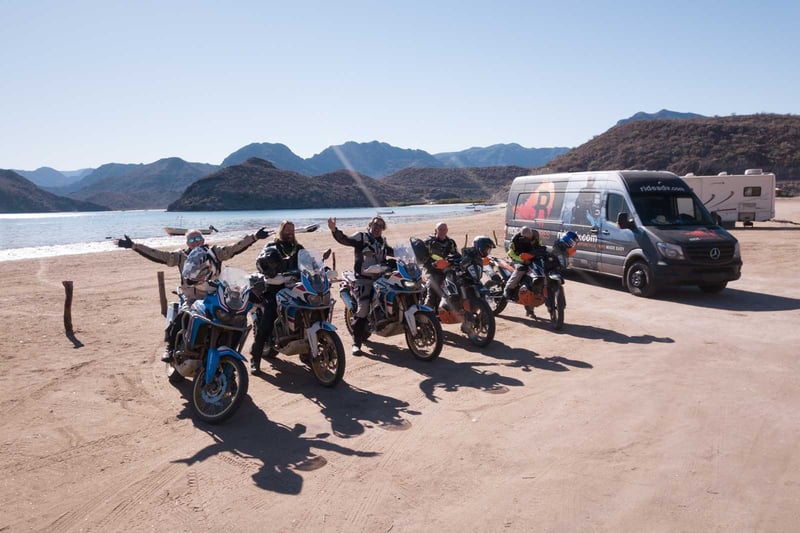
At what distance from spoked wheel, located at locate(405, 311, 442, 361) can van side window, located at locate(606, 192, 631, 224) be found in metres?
6.95

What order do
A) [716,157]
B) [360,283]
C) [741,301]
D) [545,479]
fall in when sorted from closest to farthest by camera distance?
[545,479]
[360,283]
[741,301]
[716,157]

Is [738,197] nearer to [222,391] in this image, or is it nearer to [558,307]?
[558,307]

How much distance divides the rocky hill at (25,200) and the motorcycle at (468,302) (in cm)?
17328

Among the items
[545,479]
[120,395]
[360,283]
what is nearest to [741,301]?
[360,283]

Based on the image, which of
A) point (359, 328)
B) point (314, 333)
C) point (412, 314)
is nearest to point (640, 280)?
point (412, 314)

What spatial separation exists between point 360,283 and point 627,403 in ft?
12.2

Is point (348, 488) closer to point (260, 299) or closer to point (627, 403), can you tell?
point (627, 403)

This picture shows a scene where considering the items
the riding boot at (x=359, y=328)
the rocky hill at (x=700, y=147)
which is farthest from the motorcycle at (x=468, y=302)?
the rocky hill at (x=700, y=147)

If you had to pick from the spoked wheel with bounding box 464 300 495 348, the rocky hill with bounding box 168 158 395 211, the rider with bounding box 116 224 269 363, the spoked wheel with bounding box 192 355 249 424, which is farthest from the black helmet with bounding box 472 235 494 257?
the rocky hill with bounding box 168 158 395 211

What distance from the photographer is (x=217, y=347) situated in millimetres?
5656

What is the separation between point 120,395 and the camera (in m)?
6.35

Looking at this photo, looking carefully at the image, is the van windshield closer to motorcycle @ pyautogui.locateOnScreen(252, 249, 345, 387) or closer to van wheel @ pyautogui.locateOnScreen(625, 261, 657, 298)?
van wheel @ pyautogui.locateOnScreen(625, 261, 657, 298)

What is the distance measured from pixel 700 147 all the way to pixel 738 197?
51.1 metres

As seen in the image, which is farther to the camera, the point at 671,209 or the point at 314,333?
the point at 671,209
